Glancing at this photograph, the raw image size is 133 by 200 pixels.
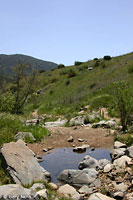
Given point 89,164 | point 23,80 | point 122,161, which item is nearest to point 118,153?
point 122,161

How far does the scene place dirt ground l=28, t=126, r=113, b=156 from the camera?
941 centimetres

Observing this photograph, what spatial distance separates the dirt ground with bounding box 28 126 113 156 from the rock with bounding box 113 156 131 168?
207 centimetres

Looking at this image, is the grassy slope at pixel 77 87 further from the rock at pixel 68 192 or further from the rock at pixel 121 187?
the rock at pixel 121 187

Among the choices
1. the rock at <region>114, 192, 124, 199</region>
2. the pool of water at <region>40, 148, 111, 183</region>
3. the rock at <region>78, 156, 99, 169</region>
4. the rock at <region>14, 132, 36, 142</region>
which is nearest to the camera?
the rock at <region>114, 192, 124, 199</region>

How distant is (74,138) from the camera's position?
10570 mm

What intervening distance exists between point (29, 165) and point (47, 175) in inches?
23.2

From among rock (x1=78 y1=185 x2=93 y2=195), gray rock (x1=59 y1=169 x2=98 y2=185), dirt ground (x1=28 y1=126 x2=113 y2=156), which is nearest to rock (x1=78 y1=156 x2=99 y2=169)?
gray rock (x1=59 y1=169 x2=98 y2=185)

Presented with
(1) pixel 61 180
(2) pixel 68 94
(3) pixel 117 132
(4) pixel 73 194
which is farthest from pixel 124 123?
(2) pixel 68 94

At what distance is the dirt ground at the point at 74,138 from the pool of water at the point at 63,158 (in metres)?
0.53

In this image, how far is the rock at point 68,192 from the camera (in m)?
5.23

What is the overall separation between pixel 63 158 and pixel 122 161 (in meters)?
2.28

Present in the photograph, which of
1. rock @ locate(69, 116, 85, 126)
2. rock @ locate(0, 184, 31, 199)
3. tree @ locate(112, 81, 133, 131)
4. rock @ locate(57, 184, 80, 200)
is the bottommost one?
rock @ locate(57, 184, 80, 200)

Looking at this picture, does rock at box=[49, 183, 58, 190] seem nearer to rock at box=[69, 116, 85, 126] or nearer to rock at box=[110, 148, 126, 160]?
rock at box=[110, 148, 126, 160]

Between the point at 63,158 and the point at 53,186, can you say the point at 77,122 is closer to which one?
the point at 63,158
